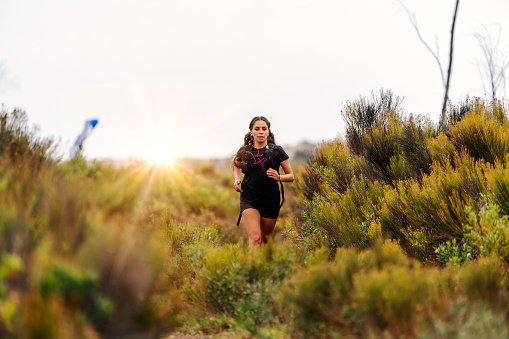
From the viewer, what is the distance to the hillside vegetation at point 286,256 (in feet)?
7.89

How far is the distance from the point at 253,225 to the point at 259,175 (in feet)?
2.56

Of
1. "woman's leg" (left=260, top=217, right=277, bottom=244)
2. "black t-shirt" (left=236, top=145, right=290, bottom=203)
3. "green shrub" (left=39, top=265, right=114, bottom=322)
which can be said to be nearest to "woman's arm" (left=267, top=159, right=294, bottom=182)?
"black t-shirt" (left=236, top=145, right=290, bottom=203)

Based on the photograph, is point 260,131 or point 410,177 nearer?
point 260,131

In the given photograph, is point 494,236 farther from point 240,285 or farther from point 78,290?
point 78,290

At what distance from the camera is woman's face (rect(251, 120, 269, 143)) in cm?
611

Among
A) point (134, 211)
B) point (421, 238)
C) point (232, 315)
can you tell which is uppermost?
point (134, 211)

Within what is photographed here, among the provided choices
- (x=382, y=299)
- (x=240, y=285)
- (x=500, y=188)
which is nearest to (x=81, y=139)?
(x=240, y=285)

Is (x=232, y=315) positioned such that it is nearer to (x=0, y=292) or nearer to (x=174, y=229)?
(x=0, y=292)

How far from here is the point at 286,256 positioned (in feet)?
13.6

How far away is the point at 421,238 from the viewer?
5.16 meters

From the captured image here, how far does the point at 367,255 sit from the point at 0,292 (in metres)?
2.69

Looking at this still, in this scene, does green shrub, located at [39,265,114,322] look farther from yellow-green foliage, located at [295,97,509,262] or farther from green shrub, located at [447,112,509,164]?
green shrub, located at [447,112,509,164]

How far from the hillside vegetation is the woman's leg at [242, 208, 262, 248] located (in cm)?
98

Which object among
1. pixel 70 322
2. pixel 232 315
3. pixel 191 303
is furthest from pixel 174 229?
pixel 70 322
